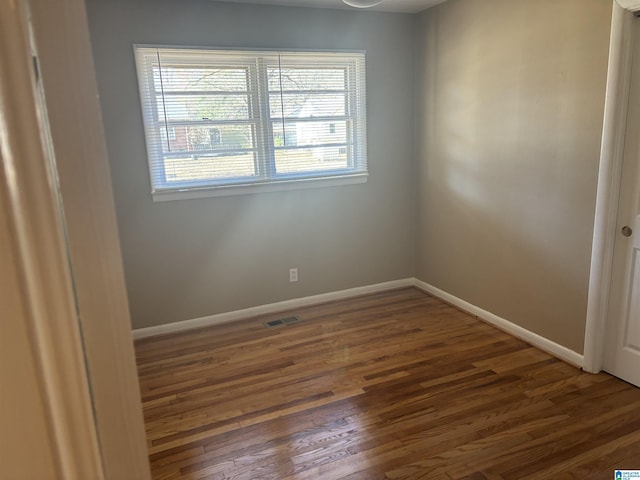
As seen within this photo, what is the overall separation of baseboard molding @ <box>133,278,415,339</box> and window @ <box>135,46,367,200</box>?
1.05m

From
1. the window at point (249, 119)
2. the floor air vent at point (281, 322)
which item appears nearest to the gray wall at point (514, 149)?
the window at point (249, 119)

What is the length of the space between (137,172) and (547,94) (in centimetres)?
292

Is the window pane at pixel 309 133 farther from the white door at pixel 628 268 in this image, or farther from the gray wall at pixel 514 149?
the white door at pixel 628 268

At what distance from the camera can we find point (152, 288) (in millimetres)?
3580

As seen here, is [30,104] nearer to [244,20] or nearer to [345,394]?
[345,394]

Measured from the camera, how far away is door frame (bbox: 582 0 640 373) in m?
2.41

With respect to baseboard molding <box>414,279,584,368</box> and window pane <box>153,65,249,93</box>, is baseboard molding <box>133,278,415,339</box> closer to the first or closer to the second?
baseboard molding <box>414,279,584,368</box>

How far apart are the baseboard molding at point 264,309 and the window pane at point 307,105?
5.39ft

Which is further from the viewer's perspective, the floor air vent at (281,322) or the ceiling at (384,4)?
the floor air vent at (281,322)

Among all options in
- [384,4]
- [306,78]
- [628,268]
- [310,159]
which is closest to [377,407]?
[628,268]

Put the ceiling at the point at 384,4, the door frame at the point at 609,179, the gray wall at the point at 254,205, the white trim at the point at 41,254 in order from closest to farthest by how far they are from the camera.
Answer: the white trim at the point at 41,254 < the door frame at the point at 609,179 < the gray wall at the point at 254,205 < the ceiling at the point at 384,4

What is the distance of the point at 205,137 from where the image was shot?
356 centimetres

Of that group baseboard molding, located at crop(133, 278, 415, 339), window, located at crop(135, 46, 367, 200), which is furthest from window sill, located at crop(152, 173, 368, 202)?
baseboard molding, located at crop(133, 278, 415, 339)

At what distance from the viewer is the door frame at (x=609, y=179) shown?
2414mm
